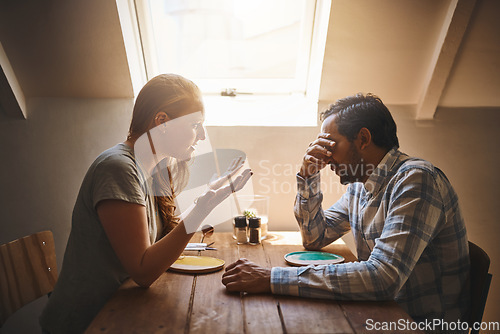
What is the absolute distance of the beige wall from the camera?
6.98ft

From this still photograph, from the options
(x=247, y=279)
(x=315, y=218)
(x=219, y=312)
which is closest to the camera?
(x=219, y=312)

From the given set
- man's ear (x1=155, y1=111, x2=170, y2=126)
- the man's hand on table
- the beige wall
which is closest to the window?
the beige wall

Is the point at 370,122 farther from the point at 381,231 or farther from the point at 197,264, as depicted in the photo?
the point at 197,264

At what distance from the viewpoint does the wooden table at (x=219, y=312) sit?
962 mm

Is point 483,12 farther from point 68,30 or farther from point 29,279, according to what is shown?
point 29,279

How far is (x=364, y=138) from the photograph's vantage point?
1.45 meters

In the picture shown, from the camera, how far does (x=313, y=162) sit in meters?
1.63

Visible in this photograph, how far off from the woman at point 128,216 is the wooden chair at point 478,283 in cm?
75

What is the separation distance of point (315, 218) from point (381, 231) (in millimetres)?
360

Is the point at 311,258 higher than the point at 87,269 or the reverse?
the reverse

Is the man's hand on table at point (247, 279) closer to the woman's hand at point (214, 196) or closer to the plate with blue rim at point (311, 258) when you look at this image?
the woman's hand at point (214, 196)

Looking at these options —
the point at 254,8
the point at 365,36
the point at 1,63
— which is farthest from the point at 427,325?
the point at 1,63

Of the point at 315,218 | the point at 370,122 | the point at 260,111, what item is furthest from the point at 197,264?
the point at 260,111

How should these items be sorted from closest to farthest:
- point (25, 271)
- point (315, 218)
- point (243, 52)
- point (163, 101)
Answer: point (163, 101), point (25, 271), point (315, 218), point (243, 52)
